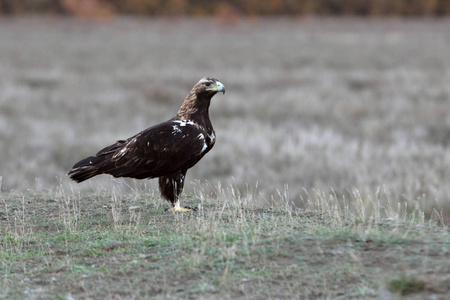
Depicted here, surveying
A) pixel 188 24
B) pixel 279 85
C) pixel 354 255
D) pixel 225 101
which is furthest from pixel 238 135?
pixel 188 24

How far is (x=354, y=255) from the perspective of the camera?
6230mm

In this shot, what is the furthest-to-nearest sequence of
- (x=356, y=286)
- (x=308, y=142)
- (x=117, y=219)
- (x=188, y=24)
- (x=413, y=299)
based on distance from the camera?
1. (x=188, y=24)
2. (x=308, y=142)
3. (x=117, y=219)
4. (x=356, y=286)
5. (x=413, y=299)

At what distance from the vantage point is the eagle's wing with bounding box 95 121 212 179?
8016mm

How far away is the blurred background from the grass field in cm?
8

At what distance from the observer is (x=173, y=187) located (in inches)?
332

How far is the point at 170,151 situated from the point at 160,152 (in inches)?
5.6

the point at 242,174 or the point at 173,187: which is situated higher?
the point at 173,187

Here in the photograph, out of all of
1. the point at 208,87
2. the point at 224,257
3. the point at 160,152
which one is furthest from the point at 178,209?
the point at 224,257

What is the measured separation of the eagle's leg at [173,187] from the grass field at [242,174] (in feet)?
0.75

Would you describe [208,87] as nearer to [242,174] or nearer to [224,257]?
[224,257]

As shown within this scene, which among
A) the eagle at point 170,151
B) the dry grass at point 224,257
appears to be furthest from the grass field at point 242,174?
the eagle at point 170,151

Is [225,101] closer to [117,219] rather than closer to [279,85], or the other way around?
[279,85]

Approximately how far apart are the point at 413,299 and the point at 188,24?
71.3m

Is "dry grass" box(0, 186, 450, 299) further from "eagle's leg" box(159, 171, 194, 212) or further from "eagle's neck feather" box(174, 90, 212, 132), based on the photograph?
"eagle's neck feather" box(174, 90, 212, 132)
